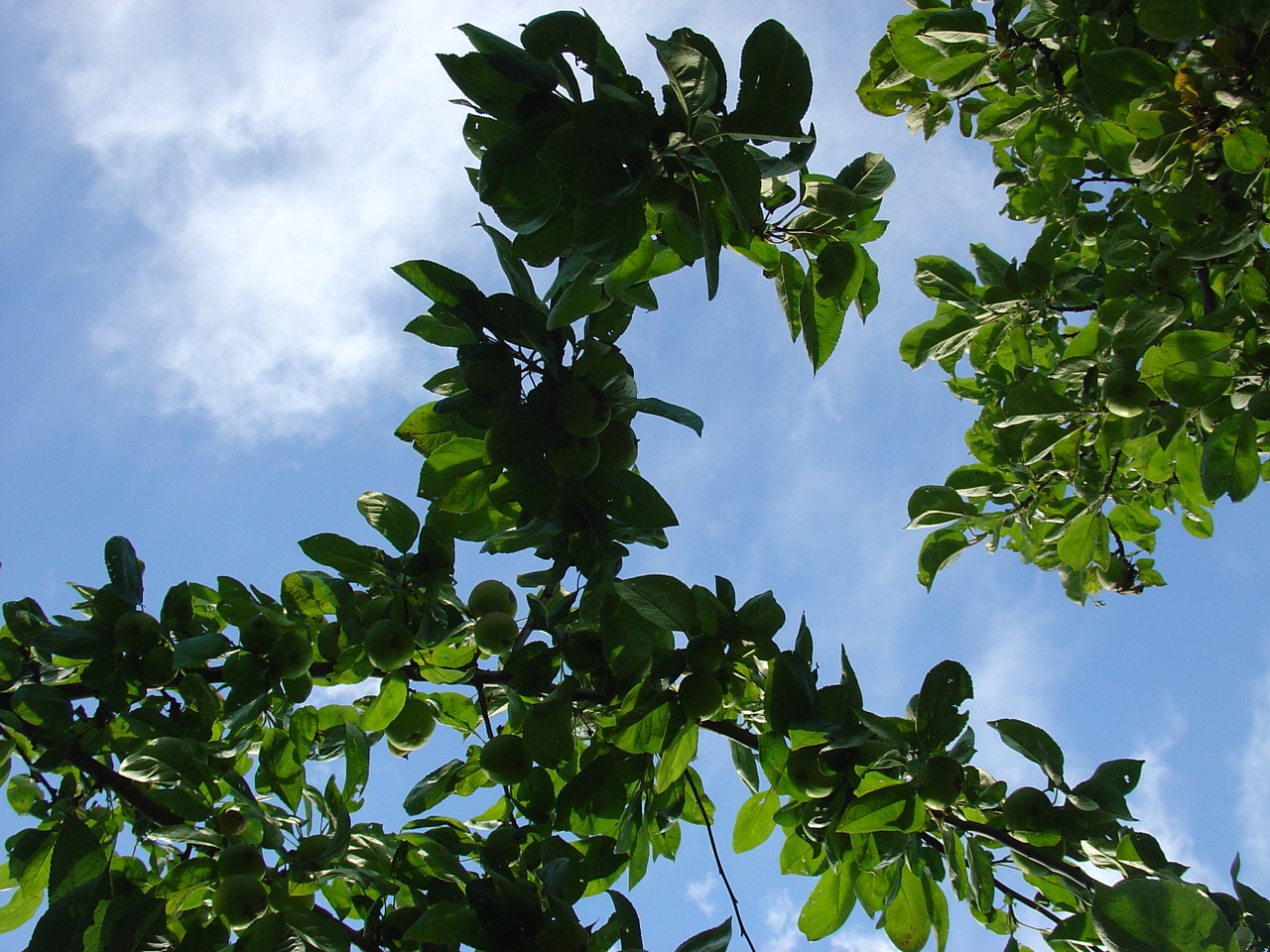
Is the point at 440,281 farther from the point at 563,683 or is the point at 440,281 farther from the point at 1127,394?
the point at 1127,394

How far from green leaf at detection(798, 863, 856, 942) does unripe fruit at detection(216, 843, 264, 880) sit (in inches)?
55.6

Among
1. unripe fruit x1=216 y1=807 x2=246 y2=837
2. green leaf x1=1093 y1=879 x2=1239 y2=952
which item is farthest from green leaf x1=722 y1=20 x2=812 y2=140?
unripe fruit x1=216 y1=807 x2=246 y2=837

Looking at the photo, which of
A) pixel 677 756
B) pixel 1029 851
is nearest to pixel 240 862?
pixel 677 756

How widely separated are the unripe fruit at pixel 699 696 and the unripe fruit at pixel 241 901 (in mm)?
1114

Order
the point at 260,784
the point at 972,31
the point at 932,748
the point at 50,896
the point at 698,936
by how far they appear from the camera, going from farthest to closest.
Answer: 1. the point at 972,31
2. the point at 260,784
3. the point at 932,748
4. the point at 698,936
5. the point at 50,896

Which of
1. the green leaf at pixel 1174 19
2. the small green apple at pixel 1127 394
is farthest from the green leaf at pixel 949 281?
the green leaf at pixel 1174 19

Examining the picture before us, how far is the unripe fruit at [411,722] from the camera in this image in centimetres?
232

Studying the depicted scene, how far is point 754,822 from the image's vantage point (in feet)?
7.53

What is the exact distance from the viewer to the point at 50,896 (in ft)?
5.02

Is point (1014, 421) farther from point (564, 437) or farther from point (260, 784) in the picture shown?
point (260, 784)

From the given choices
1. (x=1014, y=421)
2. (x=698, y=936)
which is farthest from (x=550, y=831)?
(x=1014, y=421)

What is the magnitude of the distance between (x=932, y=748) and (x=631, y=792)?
29.2 inches

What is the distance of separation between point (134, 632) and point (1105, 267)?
3890 millimetres

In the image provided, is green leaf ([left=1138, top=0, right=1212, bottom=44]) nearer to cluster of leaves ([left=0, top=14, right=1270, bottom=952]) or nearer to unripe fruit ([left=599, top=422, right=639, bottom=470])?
cluster of leaves ([left=0, top=14, right=1270, bottom=952])
